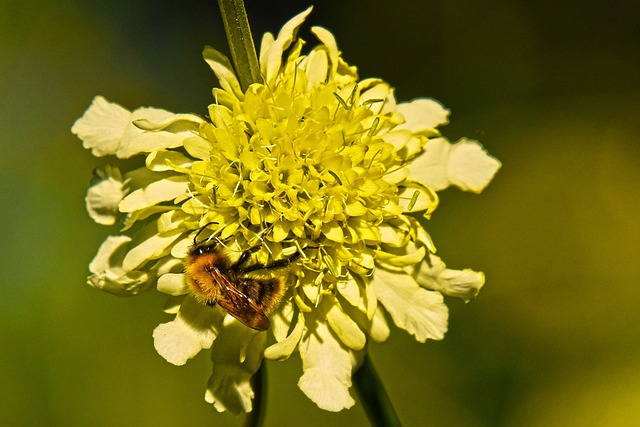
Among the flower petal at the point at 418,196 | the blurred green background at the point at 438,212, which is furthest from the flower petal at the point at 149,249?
the blurred green background at the point at 438,212

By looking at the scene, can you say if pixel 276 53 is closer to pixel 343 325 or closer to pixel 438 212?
pixel 343 325

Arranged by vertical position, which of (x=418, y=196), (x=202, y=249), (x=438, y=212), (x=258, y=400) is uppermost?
(x=438, y=212)

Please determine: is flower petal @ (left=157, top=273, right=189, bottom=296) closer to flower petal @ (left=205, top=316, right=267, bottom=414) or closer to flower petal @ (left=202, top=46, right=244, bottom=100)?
flower petal @ (left=205, top=316, right=267, bottom=414)

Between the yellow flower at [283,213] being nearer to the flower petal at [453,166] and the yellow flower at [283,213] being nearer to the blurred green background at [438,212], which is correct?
the flower petal at [453,166]

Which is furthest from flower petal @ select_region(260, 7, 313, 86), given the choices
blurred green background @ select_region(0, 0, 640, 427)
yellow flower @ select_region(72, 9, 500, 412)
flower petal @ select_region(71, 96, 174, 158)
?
blurred green background @ select_region(0, 0, 640, 427)

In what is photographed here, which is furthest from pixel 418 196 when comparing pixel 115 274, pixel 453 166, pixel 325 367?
pixel 115 274

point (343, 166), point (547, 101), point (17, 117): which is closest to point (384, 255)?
point (343, 166)
